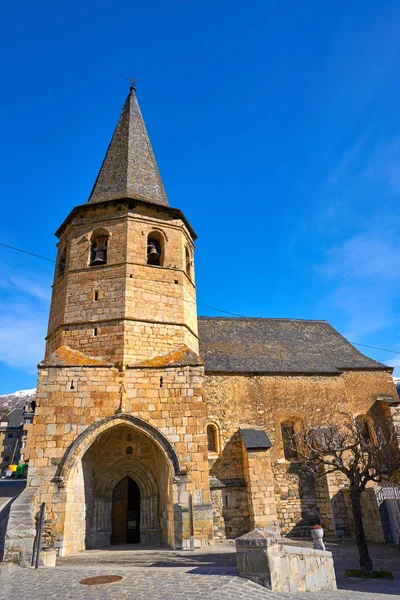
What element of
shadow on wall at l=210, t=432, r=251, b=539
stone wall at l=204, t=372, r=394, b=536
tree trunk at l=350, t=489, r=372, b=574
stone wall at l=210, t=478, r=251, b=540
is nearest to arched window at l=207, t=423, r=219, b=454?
stone wall at l=204, t=372, r=394, b=536

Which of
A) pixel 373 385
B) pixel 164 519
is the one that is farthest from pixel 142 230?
pixel 373 385

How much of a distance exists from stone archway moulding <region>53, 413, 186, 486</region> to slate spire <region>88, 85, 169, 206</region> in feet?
27.7

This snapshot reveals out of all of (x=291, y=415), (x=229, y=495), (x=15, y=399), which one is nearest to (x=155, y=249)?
(x=291, y=415)

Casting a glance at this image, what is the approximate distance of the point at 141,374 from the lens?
42.3ft

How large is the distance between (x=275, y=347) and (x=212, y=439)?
19.3ft

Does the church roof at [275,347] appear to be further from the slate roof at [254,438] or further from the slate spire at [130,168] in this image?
the slate spire at [130,168]

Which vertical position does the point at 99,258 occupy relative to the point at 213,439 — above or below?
above

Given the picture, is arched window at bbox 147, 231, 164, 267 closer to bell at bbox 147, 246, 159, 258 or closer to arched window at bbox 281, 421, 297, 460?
bell at bbox 147, 246, 159, 258

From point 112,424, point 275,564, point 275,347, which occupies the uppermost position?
point 275,347

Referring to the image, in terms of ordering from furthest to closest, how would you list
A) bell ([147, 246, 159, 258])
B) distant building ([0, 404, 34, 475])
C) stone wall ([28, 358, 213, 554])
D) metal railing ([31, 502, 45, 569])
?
1. distant building ([0, 404, 34, 475])
2. bell ([147, 246, 159, 258])
3. stone wall ([28, 358, 213, 554])
4. metal railing ([31, 502, 45, 569])

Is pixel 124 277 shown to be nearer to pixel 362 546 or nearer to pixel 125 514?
pixel 125 514

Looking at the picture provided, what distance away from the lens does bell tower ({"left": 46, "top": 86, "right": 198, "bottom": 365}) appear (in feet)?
44.7

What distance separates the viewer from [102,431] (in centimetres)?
1188

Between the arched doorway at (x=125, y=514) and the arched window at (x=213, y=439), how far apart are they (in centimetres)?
337
